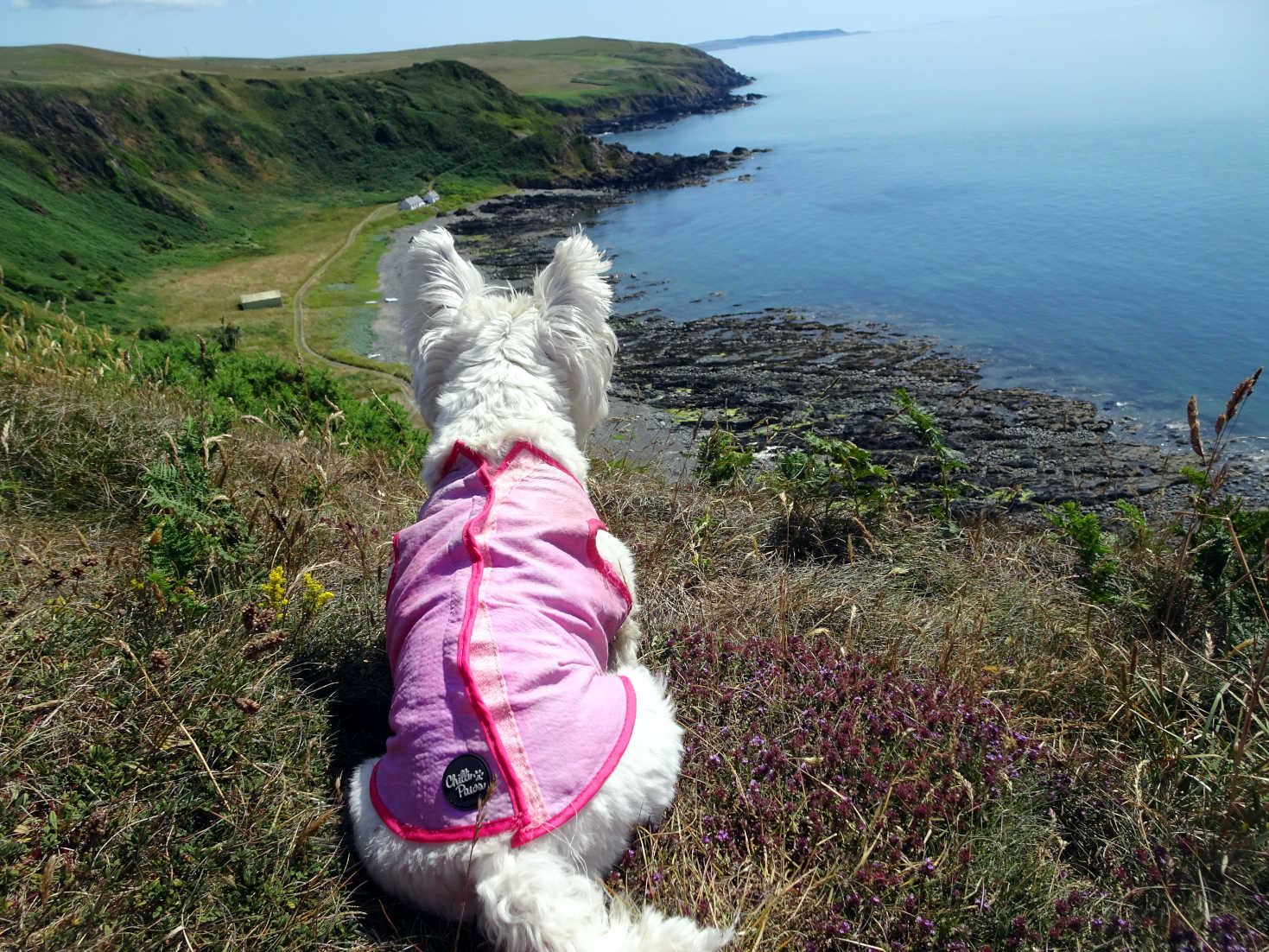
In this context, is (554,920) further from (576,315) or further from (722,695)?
(576,315)

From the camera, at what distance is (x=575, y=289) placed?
3797 mm

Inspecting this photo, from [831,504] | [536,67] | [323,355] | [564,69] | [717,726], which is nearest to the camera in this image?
[717,726]

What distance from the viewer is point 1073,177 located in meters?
36.3

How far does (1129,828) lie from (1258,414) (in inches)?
596

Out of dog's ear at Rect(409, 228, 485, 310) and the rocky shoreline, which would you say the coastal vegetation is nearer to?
dog's ear at Rect(409, 228, 485, 310)

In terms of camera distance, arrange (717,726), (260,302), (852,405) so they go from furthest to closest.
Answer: (260,302)
(852,405)
(717,726)

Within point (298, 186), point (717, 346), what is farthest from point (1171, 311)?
point (298, 186)

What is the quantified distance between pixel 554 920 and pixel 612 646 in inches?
58.0

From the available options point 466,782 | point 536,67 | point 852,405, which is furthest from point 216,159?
point 536,67

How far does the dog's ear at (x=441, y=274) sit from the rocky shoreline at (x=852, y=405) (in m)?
4.06

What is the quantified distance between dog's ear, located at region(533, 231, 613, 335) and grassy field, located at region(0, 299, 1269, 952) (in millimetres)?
1518

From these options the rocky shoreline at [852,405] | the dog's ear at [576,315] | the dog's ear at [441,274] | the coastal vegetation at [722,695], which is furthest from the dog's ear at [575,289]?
the rocky shoreline at [852,405]

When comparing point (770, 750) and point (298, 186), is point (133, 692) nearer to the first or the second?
point (770, 750)

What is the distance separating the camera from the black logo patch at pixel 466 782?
207 cm
